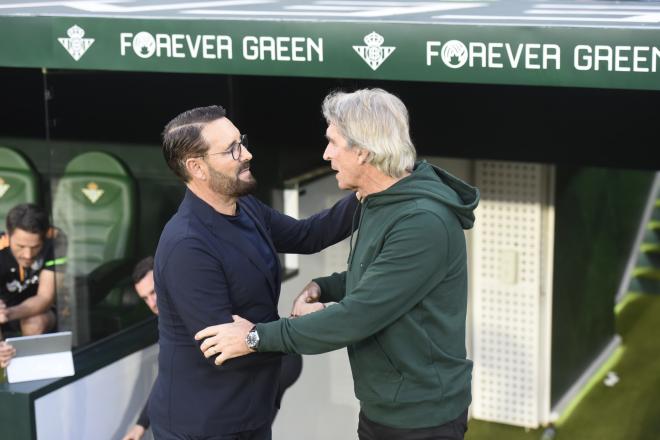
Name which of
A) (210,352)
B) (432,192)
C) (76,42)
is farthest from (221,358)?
(76,42)

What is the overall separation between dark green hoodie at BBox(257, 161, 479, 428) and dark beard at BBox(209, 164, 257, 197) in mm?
382

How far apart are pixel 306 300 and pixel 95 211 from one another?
2.78 metres

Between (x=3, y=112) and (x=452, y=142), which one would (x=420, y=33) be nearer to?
(x=452, y=142)

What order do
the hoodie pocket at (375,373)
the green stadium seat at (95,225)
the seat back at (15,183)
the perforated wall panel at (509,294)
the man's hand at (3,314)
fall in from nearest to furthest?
1. the hoodie pocket at (375,373)
2. the man's hand at (3,314)
3. the green stadium seat at (95,225)
4. the seat back at (15,183)
5. the perforated wall panel at (509,294)

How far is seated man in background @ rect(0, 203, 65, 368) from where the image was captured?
18.3ft

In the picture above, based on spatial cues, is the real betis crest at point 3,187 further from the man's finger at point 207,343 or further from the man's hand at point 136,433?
the man's finger at point 207,343

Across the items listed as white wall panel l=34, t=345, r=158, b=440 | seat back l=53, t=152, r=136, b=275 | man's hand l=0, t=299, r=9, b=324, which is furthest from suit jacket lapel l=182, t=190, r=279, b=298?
seat back l=53, t=152, r=136, b=275

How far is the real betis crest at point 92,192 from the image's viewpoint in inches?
232

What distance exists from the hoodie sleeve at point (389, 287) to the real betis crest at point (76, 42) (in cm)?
207

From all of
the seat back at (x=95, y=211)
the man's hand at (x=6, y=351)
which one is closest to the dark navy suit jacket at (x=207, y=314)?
the man's hand at (x=6, y=351)

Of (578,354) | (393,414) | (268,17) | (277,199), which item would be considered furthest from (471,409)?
(393,414)

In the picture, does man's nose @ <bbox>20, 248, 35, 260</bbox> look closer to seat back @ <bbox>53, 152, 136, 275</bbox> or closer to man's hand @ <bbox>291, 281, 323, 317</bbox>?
seat back @ <bbox>53, 152, 136, 275</bbox>

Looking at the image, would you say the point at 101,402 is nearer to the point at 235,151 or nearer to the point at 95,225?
the point at 95,225

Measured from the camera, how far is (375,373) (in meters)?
3.08
